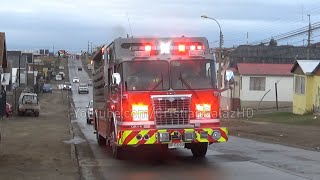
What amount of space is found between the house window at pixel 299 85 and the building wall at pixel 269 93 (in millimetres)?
10230

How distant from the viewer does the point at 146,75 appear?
45.3 feet

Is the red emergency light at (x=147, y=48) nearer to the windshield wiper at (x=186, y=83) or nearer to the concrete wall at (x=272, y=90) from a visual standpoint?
the windshield wiper at (x=186, y=83)

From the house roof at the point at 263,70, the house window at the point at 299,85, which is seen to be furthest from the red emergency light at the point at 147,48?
the house roof at the point at 263,70

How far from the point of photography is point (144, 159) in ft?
50.3

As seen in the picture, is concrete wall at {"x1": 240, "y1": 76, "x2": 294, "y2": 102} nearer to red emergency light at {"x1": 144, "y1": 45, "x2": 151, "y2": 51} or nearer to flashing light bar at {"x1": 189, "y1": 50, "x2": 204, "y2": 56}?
flashing light bar at {"x1": 189, "y1": 50, "x2": 204, "y2": 56}

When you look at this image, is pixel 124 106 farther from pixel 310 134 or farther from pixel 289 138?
pixel 310 134

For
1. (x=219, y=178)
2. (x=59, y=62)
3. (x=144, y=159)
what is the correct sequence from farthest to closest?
(x=59, y=62), (x=144, y=159), (x=219, y=178)

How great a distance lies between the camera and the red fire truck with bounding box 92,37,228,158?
13.5 m

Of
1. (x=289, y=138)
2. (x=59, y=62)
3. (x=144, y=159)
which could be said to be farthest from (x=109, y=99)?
(x=59, y=62)

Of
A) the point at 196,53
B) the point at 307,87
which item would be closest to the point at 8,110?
the point at 307,87

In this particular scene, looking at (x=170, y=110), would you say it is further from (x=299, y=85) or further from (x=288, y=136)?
(x=299, y=85)

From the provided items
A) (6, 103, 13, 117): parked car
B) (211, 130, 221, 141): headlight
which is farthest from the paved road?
(6, 103, 13, 117): parked car

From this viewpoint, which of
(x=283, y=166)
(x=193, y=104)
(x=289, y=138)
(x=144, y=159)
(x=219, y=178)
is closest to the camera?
(x=219, y=178)

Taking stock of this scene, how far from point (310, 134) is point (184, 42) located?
10.4 metres
